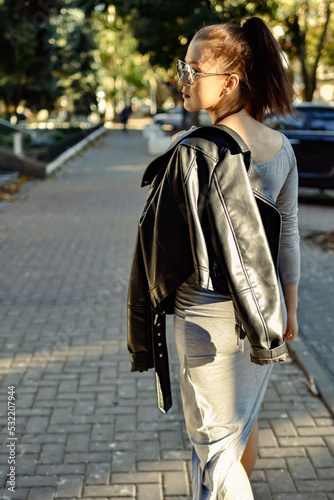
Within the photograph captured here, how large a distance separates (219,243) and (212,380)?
20.2 inches

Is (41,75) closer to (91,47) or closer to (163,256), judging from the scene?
(91,47)

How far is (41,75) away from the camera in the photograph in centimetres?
2272

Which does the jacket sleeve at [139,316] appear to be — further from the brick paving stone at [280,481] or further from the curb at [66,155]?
the curb at [66,155]

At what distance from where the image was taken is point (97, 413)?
3.54 meters

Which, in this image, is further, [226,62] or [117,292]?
[117,292]

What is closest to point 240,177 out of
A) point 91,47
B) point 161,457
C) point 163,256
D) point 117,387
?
point 163,256

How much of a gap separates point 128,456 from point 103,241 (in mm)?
5458

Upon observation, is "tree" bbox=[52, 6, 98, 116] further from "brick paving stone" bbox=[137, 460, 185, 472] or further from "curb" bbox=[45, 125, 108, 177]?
"brick paving stone" bbox=[137, 460, 185, 472]

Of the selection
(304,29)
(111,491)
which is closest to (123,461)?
(111,491)

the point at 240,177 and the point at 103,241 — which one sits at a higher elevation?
the point at 240,177

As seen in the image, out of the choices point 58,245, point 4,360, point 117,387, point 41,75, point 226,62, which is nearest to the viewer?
point 226,62

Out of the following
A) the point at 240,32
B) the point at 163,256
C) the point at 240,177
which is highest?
the point at 240,32

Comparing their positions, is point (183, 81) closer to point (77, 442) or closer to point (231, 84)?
point (231, 84)

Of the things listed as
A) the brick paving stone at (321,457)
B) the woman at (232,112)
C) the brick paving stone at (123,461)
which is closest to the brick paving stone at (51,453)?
the brick paving stone at (123,461)
